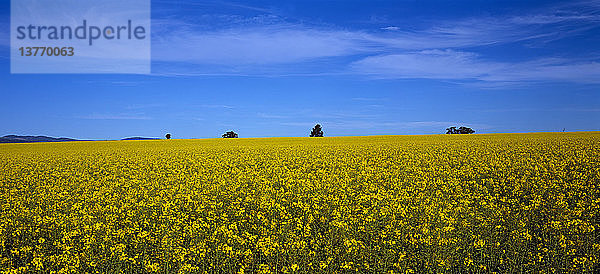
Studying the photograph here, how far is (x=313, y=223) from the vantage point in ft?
33.1

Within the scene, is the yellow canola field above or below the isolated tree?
below

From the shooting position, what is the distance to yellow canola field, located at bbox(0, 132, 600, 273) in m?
8.00

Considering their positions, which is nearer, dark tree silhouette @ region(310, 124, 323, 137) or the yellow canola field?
the yellow canola field

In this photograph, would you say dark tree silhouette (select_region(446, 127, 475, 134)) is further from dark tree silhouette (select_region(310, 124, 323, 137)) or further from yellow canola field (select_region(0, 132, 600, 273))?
yellow canola field (select_region(0, 132, 600, 273))

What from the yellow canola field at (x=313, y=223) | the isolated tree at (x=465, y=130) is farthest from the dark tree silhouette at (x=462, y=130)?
the yellow canola field at (x=313, y=223)

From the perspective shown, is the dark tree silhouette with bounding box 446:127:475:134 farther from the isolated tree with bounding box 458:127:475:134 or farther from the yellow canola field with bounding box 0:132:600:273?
the yellow canola field with bounding box 0:132:600:273

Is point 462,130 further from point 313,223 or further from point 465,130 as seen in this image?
point 313,223

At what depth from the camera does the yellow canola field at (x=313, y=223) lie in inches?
315

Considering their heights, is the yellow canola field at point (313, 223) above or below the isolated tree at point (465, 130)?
below

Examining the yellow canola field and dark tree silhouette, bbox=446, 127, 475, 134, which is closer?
the yellow canola field

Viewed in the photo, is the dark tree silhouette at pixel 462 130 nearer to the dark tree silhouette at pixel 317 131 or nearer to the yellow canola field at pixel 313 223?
the dark tree silhouette at pixel 317 131

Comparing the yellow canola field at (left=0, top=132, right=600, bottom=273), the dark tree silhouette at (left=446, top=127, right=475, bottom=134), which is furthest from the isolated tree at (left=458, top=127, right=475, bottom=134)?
the yellow canola field at (left=0, top=132, right=600, bottom=273)

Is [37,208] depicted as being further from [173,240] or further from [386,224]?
[386,224]

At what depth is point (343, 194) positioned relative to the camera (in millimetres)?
12039
